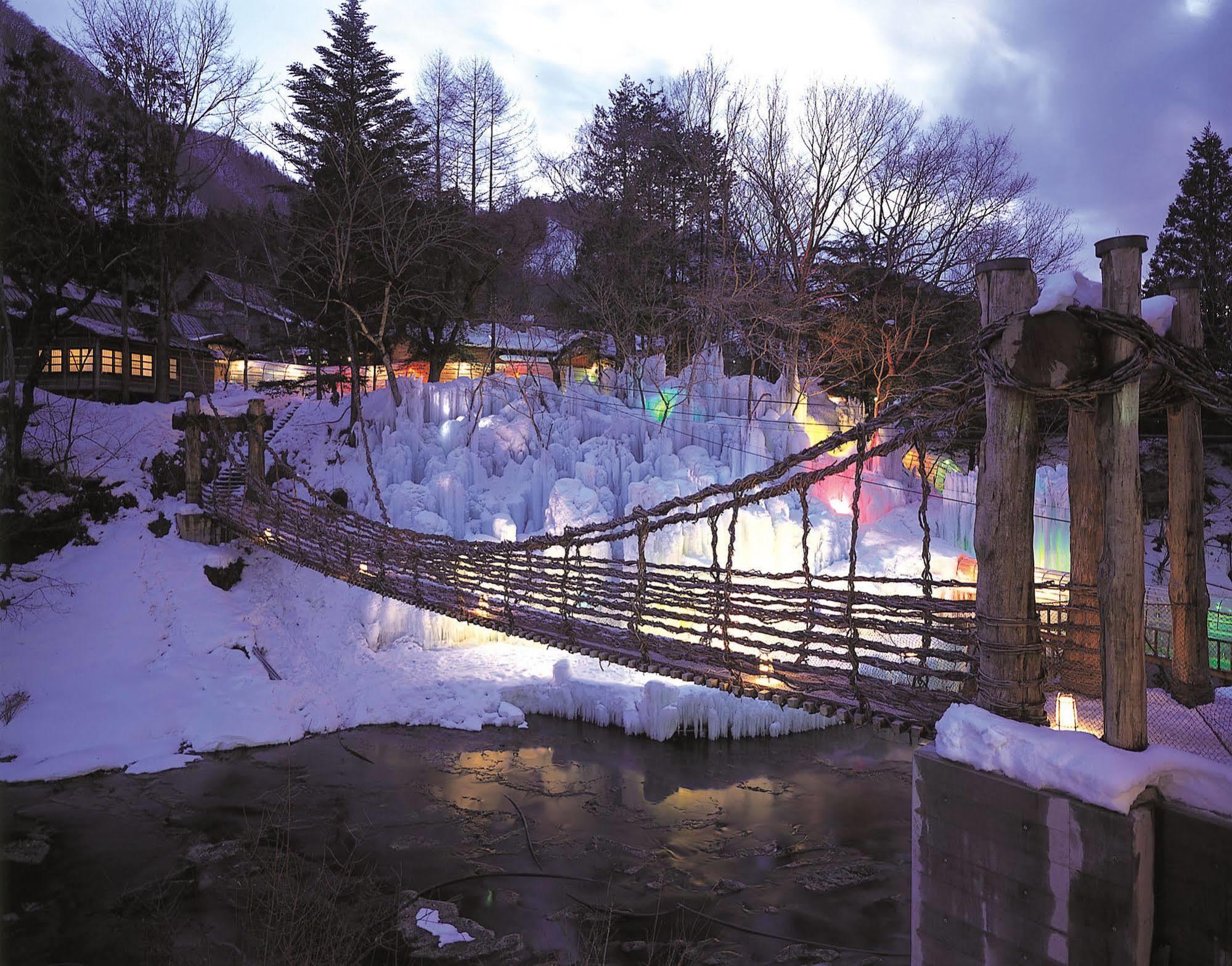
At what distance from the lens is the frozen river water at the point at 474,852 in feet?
15.4

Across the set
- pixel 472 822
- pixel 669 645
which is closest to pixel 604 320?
pixel 472 822

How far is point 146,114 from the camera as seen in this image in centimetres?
1299

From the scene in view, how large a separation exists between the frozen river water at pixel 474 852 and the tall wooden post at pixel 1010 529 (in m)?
2.91

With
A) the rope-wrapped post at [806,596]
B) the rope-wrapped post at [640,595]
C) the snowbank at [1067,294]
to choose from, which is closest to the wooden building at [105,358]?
the rope-wrapped post at [640,595]

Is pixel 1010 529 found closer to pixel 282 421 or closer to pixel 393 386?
pixel 393 386

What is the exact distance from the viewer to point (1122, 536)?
2.40 m

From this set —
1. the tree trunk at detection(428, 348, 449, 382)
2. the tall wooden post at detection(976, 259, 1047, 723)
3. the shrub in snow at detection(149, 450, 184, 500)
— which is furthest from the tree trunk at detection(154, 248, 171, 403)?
the tall wooden post at detection(976, 259, 1047, 723)

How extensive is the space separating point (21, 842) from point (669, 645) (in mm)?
5032

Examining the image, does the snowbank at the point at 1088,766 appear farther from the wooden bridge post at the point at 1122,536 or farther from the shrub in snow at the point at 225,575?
the shrub in snow at the point at 225,575

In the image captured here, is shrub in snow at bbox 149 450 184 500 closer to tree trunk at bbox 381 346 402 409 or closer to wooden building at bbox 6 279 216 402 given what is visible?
wooden building at bbox 6 279 216 402

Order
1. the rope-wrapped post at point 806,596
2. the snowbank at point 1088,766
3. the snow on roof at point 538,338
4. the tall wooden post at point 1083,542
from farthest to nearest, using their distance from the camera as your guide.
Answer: the snow on roof at point 538,338, the tall wooden post at point 1083,542, the rope-wrapped post at point 806,596, the snowbank at point 1088,766

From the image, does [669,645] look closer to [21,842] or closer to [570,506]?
[21,842]

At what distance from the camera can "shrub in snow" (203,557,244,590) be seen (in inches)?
368

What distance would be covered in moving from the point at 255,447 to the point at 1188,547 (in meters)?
8.86
